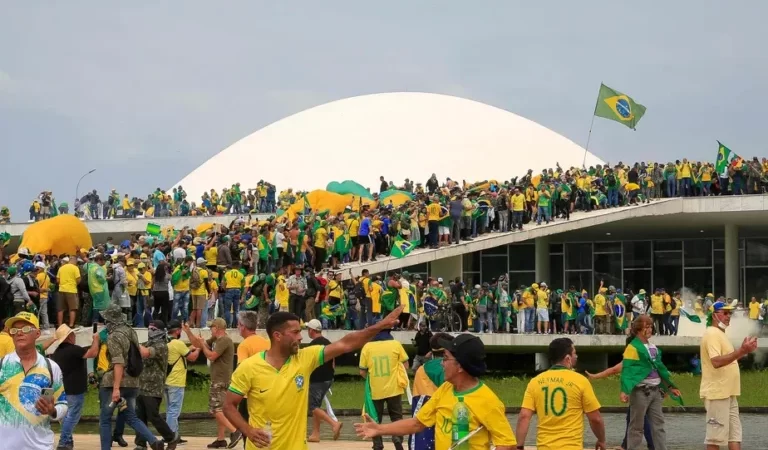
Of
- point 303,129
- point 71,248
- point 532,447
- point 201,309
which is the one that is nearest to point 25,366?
point 532,447

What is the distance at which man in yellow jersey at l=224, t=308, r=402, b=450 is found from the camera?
7.11 metres

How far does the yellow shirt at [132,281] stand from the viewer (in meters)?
20.8

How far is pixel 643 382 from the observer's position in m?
10.9

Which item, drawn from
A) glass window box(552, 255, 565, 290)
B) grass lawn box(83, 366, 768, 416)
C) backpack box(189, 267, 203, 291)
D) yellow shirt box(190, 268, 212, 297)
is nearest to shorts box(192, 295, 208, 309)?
yellow shirt box(190, 268, 212, 297)

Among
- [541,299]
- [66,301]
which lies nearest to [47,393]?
[66,301]

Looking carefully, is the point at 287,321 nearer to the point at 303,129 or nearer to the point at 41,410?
the point at 41,410

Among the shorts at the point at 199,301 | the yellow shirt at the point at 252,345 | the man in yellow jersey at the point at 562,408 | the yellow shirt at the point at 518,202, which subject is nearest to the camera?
the man in yellow jersey at the point at 562,408

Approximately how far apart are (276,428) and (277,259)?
17158 mm

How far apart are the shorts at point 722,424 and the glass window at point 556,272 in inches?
1214

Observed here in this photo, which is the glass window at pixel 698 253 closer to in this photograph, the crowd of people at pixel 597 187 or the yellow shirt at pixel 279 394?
the crowd of people at pixel 597 187

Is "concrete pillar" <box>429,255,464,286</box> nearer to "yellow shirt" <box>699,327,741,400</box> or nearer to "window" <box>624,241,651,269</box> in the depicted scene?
"window" <box>624,241,651,269</box>

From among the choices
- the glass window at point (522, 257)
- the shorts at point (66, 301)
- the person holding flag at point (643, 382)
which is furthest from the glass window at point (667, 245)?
the person holding flag at point (643, 382)

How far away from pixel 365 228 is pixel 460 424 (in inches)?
788

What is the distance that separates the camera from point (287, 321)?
7.16 metres
